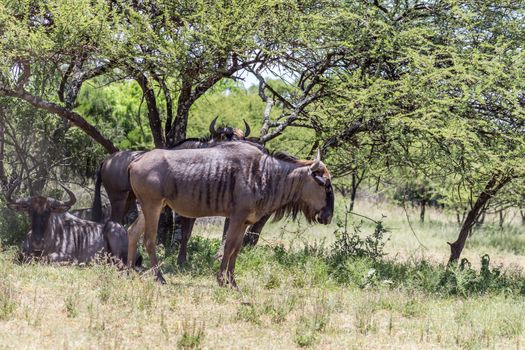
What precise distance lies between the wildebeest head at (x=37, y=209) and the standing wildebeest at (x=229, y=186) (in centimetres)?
186

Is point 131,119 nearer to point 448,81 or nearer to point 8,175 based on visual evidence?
point 8,175

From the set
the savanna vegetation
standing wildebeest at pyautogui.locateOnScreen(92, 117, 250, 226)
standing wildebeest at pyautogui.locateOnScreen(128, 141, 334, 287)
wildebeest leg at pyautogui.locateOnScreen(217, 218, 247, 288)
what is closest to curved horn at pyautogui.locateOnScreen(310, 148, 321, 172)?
standing wildebeest at pyautogui.locateOnScreen(128, 141, 334, 287)

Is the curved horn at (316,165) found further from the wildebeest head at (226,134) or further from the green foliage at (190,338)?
the green foliage at (190,338)

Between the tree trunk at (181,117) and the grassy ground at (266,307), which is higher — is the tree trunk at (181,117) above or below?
above

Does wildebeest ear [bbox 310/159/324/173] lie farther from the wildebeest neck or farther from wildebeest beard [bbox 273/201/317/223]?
wildebeest beard [bbox 273/201/317/223]

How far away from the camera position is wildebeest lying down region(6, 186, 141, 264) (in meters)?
9.68

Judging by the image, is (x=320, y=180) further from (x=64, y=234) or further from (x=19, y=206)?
(x=19, y=206)

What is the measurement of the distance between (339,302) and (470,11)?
5.05 meters

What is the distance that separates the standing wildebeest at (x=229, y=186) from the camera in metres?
8.30

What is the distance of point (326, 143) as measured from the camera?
1110 cm

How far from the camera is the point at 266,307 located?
6.95 metres

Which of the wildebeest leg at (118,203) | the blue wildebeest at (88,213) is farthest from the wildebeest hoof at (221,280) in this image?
the blue wildebeest at (88,213)

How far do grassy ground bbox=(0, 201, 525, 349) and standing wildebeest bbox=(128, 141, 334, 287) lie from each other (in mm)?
735

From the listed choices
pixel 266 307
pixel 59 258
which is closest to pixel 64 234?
pixel 59 258
